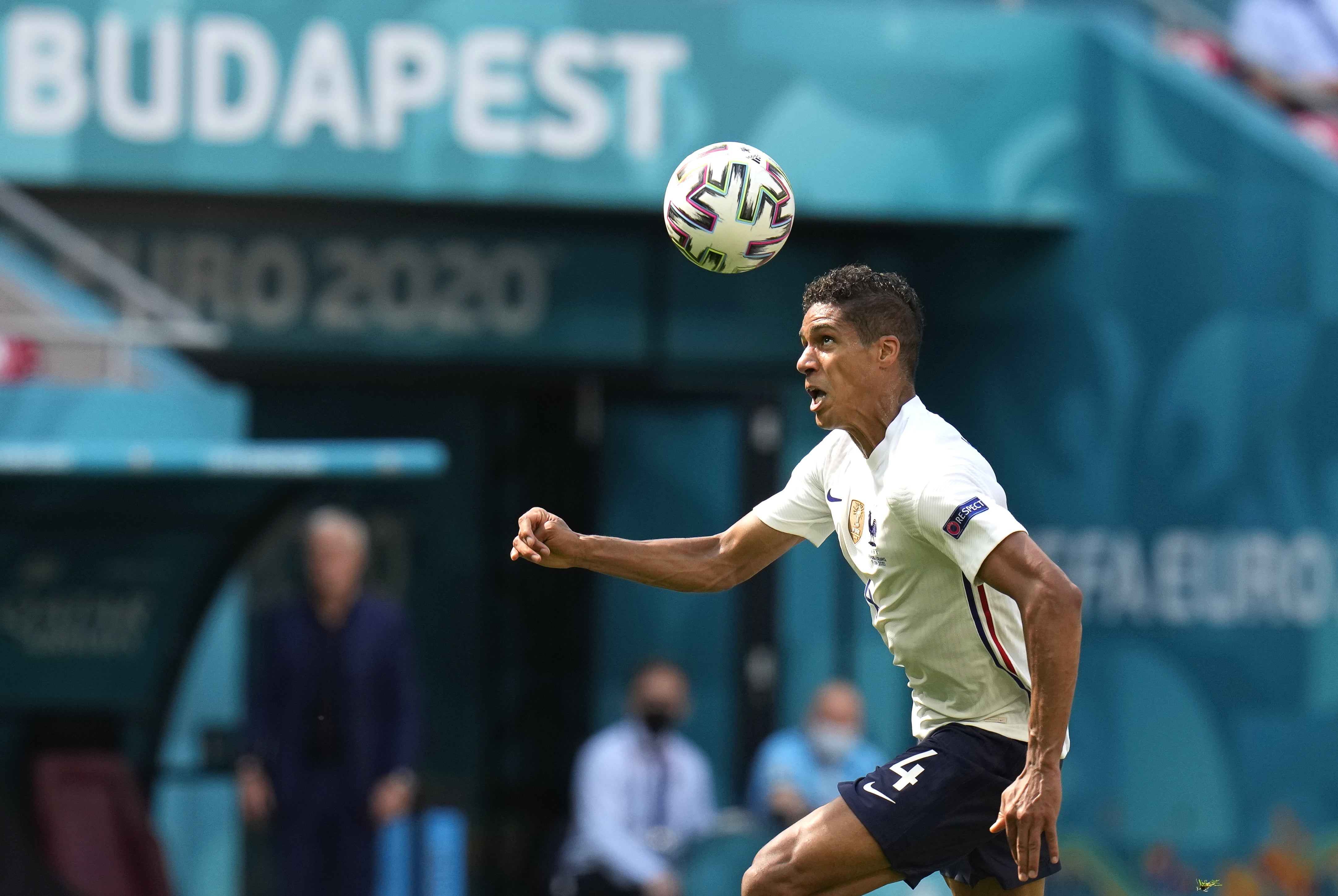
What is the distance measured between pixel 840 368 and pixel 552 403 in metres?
8.37

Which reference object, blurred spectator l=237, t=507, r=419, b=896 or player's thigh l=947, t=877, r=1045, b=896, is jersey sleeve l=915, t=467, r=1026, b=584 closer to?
player's thigh l=947, t=877, r=1045, b=896

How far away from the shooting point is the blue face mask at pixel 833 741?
984cm

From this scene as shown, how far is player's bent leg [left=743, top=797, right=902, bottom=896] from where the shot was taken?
15.1 ft

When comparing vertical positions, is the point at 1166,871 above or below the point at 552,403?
below

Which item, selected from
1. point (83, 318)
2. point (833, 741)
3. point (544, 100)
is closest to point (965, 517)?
point (833, 741)

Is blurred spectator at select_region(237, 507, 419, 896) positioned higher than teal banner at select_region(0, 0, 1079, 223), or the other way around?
teal banner at select_region(0, 0, 1079, 223)

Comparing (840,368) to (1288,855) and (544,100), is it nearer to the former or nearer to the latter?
(544,100)

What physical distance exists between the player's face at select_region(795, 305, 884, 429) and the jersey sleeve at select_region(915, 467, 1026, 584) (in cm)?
35

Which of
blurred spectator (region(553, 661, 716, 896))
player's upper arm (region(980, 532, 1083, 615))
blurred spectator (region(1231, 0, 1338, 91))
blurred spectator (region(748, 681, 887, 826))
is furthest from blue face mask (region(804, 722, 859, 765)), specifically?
blurred spectator (region(1231, 0, 1338, 91))

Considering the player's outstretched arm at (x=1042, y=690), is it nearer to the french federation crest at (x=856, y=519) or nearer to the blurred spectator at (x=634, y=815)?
the french federation crest at (x=856, y=519)

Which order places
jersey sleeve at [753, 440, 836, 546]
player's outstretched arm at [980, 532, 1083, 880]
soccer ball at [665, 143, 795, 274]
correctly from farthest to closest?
soccer ball at [665, 143, 795, 274] → jersey sleeve at [753, 440, 836, 546] → player's outstretched arm at [980, 532, 1083, 880]

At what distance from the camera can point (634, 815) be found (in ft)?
32.3

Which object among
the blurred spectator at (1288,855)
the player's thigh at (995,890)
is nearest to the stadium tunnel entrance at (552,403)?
the blurred spectator at (1288,855)

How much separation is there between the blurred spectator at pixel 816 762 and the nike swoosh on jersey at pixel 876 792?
193 inches
